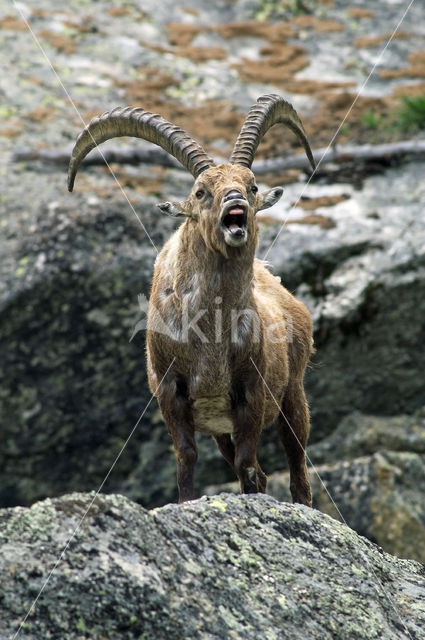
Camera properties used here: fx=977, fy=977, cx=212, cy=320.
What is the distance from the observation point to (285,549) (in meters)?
6.71

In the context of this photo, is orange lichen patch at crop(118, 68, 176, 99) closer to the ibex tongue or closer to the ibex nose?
the ibex nose

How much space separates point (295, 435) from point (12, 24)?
14.7 metres

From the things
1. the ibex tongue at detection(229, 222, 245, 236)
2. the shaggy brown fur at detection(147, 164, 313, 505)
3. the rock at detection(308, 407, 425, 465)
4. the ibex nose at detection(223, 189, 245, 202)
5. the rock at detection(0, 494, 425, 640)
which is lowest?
the rock at detection(308, 407, 425, 465)

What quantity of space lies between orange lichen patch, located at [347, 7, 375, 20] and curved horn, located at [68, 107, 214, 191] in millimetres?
14773

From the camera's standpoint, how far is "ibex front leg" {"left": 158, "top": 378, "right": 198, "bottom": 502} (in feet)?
27.7

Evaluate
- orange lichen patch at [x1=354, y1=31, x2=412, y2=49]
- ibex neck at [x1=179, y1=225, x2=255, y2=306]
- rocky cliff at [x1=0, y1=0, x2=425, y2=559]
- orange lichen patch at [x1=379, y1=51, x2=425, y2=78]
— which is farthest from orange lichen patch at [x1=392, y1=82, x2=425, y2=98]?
ibex neck at [x1=179, y1=225, x2=255, y2=306]

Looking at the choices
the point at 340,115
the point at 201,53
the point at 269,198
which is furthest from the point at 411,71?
the point at 269,198

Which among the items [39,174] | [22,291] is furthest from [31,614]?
[39,174]

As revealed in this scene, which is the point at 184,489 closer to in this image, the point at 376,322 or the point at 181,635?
the point at 181,635

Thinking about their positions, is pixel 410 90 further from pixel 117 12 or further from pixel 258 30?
pixel 117 12

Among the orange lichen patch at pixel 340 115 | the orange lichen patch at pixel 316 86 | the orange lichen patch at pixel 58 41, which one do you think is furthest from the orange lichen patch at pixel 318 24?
the orange lichen patch at pixel 58 41

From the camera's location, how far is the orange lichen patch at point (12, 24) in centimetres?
2128

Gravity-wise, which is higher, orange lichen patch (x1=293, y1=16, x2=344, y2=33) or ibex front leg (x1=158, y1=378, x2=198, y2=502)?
orange lichen patch (x1=293, y1=16, x2=344, y2=33)

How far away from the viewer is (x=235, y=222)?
8180mm
